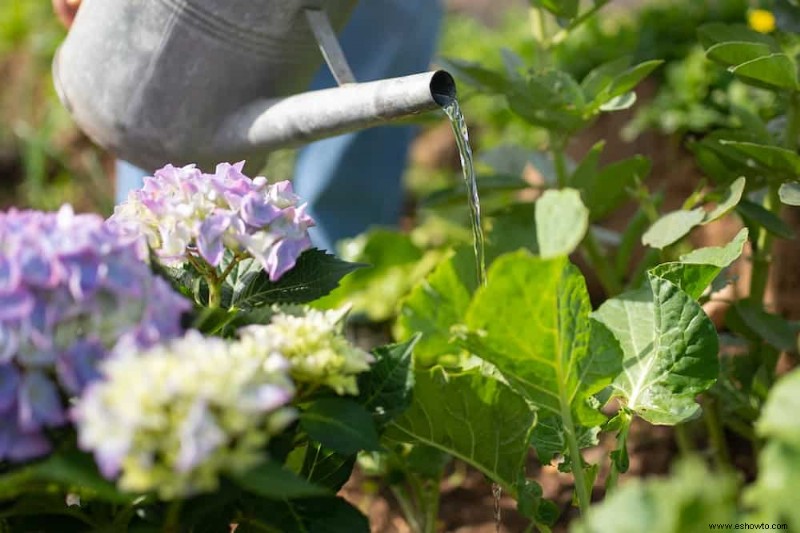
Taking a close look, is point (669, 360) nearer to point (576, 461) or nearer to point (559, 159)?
point (576, 461)

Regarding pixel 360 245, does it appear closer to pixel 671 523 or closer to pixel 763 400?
pixel 763 400

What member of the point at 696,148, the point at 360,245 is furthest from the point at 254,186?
the point at 360,245

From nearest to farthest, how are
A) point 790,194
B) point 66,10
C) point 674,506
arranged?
point 674,506 < point 790,194 < point 66,10

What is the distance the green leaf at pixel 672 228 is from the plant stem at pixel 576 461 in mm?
288

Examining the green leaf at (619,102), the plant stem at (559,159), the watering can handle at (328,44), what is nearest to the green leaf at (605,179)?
the plant stem at (559,159)

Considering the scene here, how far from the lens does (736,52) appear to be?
1.18 metres

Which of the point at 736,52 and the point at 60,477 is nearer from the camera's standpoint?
the point at 60,477

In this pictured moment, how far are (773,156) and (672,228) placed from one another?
0.46 ft

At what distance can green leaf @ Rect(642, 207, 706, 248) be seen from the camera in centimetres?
118

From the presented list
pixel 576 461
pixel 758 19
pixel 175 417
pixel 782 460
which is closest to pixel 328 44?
pixel 576 461

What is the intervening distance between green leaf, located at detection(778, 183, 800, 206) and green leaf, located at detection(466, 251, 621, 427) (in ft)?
0.96

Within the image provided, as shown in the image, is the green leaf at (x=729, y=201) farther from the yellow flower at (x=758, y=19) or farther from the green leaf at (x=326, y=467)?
the yellow flower at (x=758, y=19)

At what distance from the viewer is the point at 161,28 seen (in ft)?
4.19

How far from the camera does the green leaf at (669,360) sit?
985mm
